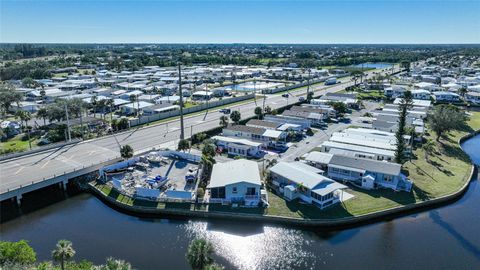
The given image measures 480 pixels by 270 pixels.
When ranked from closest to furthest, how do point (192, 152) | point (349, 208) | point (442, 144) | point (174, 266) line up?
point (174, 266) → point (349, 208) → point (192, 152) → point (442, 144)

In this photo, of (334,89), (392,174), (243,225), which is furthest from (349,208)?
(334,89)

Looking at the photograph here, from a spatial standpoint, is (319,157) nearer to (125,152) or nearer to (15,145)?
(125,152)

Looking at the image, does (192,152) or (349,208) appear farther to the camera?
(192,152)

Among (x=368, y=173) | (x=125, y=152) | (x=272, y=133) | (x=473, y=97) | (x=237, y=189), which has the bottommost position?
(x=237, y=189)

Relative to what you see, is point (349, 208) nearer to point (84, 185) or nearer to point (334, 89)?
point (84, 185)

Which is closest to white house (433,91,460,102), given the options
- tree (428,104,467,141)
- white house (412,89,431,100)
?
white house (412,89,431,100)

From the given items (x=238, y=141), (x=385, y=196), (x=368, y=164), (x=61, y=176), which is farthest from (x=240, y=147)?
(x=61, y=176)

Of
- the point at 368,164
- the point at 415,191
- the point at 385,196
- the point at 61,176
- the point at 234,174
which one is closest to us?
the point at 385,196
